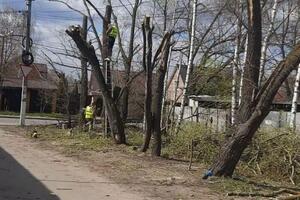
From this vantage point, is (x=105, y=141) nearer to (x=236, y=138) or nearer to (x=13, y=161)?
(x=13, y=161)

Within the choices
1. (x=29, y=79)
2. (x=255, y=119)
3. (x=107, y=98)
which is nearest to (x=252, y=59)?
(x=255, y=119)

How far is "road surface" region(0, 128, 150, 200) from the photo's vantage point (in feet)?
35.4

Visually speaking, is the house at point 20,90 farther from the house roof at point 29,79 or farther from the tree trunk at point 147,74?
the tree trunk at point 147,74

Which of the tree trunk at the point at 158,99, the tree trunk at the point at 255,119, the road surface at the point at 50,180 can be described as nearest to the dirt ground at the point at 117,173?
the road surface at the point at 50,180

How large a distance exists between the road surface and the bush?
134 inches

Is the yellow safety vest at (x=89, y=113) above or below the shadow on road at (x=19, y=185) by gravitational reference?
above

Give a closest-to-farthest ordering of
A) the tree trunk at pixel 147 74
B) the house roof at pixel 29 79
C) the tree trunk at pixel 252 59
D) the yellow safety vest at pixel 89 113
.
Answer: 1. the tree trunk at pixel 252 59
2. the tree trunk at pixel 147 74
3. the yellow safety vest at pixel 89 113
4. the house roof at pixel 29 79

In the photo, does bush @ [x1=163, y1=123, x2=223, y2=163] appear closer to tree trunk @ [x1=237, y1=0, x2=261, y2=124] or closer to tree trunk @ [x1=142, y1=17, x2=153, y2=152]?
tree trunk @ [x1=142, y1=17, x2=153, y2=152]

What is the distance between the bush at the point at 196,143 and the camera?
1670 cm

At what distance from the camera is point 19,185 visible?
38.2 ft

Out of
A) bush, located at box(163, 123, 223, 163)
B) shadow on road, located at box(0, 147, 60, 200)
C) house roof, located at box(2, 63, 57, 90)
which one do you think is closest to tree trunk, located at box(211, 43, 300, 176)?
bush, located at box(163, 123, 223, 163)

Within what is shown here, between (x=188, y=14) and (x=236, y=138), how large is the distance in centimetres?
1812

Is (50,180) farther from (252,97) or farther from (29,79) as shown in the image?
(29,79)

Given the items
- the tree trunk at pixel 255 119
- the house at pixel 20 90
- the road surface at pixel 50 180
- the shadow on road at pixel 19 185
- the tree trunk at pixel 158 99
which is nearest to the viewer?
the shadow on road at pixel 19 185
